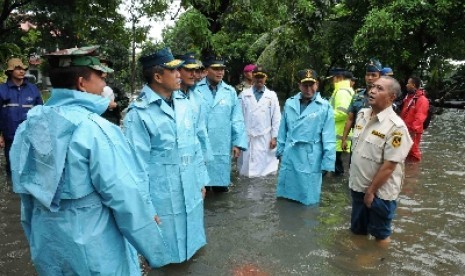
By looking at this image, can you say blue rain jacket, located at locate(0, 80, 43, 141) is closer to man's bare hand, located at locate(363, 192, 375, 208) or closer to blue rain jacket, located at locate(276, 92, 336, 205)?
blue rain jacket, located at locate(276, 92, 336, 205)

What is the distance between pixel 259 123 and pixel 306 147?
178 cm

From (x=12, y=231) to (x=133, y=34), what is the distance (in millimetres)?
3930

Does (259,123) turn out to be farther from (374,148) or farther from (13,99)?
(13,99)

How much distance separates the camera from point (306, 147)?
18.8ft

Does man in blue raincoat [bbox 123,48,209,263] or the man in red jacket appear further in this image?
the man in red jacket

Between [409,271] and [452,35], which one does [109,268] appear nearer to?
[409,271]

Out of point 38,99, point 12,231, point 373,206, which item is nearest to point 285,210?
point 373,206

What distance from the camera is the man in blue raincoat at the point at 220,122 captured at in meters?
6.32

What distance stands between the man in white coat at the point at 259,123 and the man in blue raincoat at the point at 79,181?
5077mm

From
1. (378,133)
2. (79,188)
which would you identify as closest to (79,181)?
(79,188)

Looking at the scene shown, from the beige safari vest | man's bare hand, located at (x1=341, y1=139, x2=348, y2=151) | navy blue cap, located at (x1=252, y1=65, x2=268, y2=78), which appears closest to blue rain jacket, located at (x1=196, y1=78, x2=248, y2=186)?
navy blue cap, located at (x1=252, y1=65, x2=268, y2=78)

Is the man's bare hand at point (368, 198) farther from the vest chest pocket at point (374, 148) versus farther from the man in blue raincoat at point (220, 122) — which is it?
the man in blue raincoat at point (220, 122)

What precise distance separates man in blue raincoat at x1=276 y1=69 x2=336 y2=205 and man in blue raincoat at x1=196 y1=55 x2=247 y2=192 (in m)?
0.67

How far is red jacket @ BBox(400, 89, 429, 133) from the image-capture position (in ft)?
27.0
